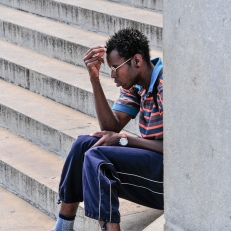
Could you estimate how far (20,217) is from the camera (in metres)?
4.91

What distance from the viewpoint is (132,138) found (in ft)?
12.9

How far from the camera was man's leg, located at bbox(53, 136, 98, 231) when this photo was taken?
13.0ft

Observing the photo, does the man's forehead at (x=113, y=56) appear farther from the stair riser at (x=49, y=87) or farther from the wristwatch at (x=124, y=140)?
the stair riser at (x=49, y=87)

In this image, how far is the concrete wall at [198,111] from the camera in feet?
9.60

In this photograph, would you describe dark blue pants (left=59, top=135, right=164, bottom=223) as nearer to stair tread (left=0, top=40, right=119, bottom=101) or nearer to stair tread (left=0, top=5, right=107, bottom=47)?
stair tread (left=0, top=40, right=119, bottom=101)

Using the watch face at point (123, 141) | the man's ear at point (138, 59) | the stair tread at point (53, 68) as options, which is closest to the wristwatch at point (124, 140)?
the watch face at point (123, 141)

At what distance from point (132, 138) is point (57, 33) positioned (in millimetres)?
2849

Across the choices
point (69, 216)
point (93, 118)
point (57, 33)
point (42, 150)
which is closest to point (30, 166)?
point (42, 150)

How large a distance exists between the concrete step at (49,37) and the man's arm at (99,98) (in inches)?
62.8

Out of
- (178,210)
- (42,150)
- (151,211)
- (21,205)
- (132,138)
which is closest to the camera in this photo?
(178,210)

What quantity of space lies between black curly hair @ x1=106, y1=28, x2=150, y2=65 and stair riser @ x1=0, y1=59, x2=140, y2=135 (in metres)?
1.14

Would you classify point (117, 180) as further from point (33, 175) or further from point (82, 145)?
point (33, 175)

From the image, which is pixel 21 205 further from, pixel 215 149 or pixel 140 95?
pixel 215 149

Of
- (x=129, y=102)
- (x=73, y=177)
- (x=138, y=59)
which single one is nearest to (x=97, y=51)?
(x=138, y=59)
